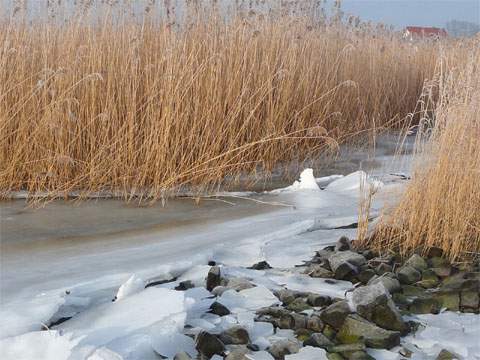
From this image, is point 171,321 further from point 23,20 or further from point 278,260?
point 23,20

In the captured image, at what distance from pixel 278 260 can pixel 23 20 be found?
257 centimetres

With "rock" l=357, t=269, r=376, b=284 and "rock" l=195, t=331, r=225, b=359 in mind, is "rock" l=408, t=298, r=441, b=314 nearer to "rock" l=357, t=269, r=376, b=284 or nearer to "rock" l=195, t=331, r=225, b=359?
"rock" l=357, t=269, r=376, b=284

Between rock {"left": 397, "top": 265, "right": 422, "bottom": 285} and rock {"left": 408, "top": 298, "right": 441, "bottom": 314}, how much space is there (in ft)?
0.79

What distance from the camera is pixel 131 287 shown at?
7.40ft

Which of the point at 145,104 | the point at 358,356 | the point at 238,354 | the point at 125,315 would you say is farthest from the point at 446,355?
the point at 145,104

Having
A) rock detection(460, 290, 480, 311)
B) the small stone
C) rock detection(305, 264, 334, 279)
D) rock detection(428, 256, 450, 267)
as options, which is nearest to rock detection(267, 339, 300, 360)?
the small stone

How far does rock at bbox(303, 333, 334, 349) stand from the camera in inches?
78.0

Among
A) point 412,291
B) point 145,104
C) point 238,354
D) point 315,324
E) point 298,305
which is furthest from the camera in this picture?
point 145,104

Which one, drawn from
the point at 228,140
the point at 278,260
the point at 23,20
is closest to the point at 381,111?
the point at 228,140

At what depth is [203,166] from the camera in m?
4.18

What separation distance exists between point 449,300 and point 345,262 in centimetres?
39

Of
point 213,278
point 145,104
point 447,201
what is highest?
point 145,104

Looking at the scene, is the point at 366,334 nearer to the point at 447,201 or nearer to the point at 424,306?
the point at 424,306

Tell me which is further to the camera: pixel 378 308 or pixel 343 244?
pixel 343 244
